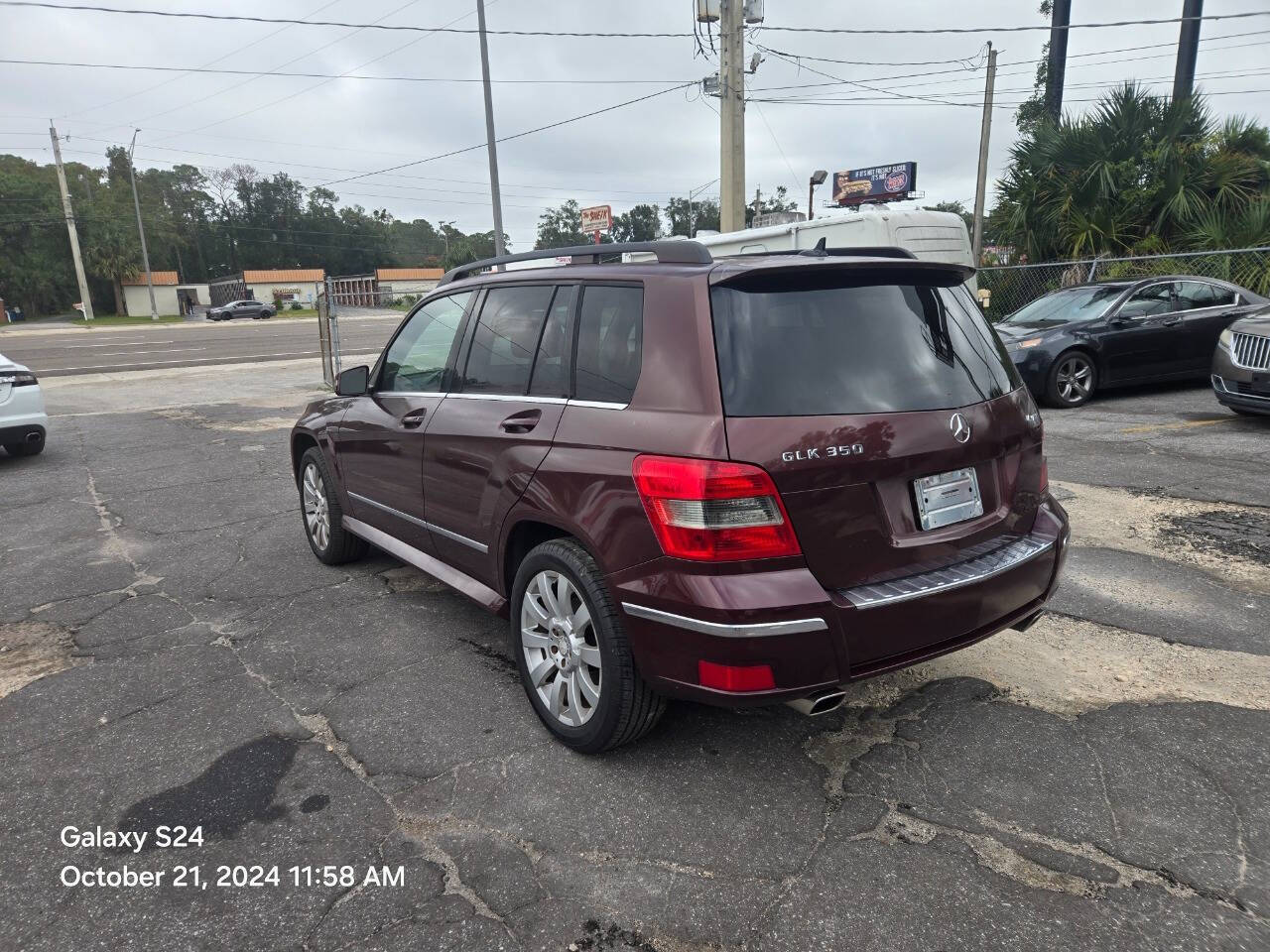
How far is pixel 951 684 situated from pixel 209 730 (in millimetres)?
2995

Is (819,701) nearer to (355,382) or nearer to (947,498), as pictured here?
(947,498)

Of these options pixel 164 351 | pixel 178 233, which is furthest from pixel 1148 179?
pixel 178 233

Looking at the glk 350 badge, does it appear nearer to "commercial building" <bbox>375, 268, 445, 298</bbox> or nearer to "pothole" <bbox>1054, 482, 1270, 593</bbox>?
"pothole" <bbox>1054, 482, 1270, 593</bbox>

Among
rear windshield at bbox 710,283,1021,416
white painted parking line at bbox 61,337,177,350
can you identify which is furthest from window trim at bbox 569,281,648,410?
white painted parking line at bbox 61,337,177,350

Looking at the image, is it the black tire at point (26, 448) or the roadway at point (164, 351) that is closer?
the black tire at point (26, 448)

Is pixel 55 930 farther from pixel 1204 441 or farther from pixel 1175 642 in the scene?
pixel 1204 441

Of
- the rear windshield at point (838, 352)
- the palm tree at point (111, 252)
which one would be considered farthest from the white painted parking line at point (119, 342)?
the palm tree at point (111, 252)

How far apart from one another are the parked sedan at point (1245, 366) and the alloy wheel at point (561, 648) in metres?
7.79

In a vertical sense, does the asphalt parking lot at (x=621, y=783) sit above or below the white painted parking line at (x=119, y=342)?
above

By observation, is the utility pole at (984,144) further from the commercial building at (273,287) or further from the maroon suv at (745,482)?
the commercial building at (273,287)

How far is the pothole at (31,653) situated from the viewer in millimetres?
3848

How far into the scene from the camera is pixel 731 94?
16547mm

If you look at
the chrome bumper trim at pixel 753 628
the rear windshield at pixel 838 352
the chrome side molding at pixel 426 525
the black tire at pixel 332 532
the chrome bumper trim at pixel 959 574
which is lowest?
the black tire at pixel 332 532

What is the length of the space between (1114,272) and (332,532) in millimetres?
14390
